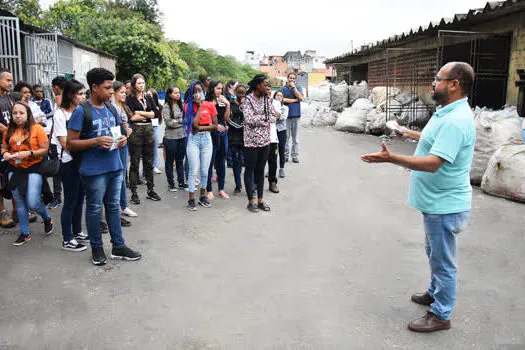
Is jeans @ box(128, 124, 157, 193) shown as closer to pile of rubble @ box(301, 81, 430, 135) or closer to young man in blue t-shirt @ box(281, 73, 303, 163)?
young man in blue t-shirt @ box(281, 73, 303, 163)

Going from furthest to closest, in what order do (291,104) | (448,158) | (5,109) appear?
1. (291,104)
2. (5,109)
3. (448,158)

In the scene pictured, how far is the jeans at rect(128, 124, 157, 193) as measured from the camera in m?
6.24

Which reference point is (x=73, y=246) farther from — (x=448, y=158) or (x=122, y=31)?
(x=122, y=31)

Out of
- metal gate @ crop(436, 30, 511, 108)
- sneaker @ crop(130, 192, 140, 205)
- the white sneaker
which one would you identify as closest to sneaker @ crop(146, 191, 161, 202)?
sneaker @ crop(130, 192, 140, 205)

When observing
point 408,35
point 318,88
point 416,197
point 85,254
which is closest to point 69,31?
point 318,88

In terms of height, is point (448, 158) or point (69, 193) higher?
point (448, 158)

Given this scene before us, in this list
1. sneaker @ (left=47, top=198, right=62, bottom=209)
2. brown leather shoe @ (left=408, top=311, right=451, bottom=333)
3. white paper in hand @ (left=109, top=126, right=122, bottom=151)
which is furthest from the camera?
sneaker @ (left=47, top=198, right=62, bottom=209)

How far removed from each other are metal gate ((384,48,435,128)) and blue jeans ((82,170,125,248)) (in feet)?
32.6

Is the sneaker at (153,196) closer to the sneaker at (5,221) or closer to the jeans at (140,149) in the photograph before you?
the jeans at (140,149)

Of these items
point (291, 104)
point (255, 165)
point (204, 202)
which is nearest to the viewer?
point (255, 165)

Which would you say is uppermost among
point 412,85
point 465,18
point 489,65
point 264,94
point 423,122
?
point 465,18

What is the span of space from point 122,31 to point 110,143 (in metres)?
26.2

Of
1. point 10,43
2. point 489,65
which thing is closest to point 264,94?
point 10,43

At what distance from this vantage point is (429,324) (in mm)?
3012
